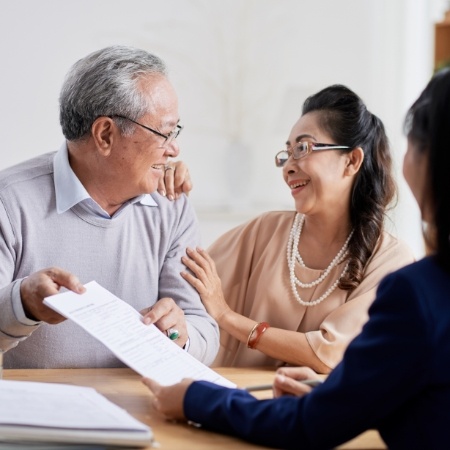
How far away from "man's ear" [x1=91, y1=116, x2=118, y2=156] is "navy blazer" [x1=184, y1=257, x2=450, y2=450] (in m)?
1.09

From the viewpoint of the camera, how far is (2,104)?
4059 millimetres

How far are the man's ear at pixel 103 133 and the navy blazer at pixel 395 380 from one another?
1094 mm

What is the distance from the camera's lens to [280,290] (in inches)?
97.4

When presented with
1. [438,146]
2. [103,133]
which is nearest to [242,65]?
[103,133]

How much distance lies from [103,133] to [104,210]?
0.21 m

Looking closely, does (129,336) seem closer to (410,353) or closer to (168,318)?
(168,318)

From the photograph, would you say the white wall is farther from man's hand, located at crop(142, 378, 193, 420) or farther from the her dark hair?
man's hand, located at crop(142, 378, 193, 420)

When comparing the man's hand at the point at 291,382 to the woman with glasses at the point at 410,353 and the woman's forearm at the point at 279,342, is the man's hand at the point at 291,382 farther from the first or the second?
the woman's forearm at the point at 279,342

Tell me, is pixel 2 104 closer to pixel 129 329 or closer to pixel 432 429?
pixel 129 329

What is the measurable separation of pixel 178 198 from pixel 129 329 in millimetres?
661

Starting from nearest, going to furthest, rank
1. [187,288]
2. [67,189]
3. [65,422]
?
[65,422]
[67,189]
[187,288]

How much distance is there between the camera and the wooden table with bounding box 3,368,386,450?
145cm

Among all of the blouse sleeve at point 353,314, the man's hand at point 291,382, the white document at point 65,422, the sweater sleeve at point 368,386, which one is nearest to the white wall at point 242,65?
the blouse sleeve at point 353,314

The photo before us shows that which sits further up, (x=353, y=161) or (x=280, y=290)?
(x=353, y=161)
